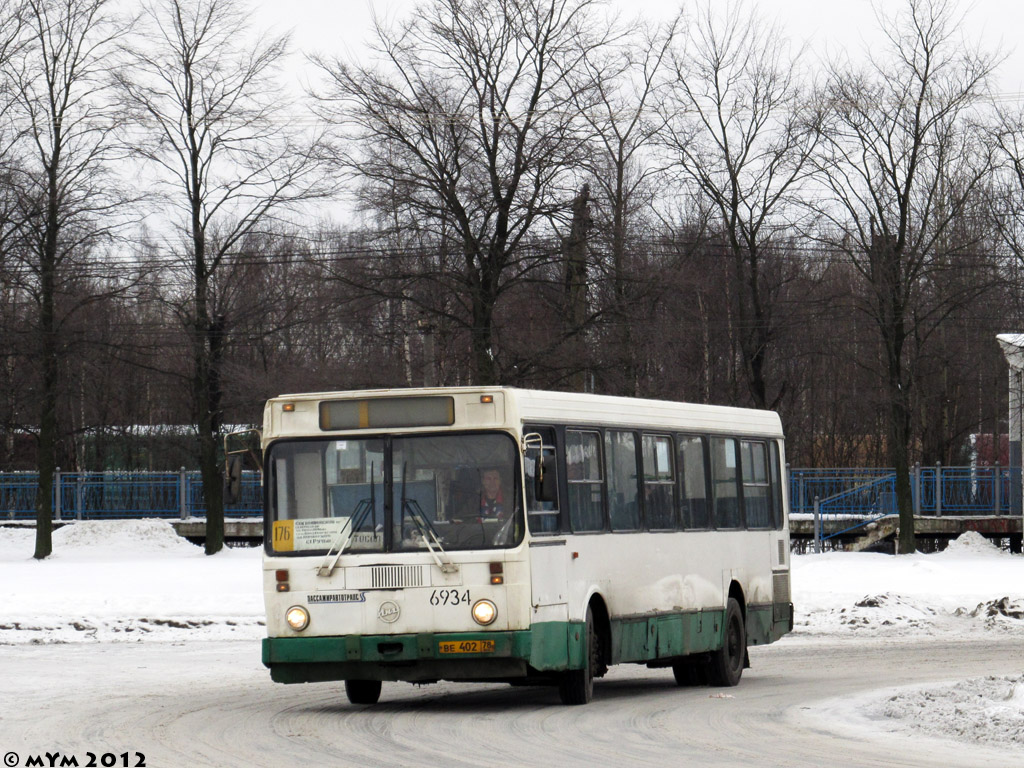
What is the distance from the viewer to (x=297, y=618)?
11.9 metres

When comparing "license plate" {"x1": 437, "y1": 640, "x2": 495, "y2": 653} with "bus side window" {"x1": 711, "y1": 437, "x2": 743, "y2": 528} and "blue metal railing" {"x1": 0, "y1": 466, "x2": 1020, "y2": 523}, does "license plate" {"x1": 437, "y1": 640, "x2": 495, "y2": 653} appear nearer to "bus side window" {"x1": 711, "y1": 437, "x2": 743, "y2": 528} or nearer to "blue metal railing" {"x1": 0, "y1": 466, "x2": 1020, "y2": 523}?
"bus side window" {"x1": 711, "y1": 437, "x2": 743, "y2": 528}

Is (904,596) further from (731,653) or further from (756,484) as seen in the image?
(731,653)

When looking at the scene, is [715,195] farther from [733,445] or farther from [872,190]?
[733,445]

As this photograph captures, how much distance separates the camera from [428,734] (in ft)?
35.6

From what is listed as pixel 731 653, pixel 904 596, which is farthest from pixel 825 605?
pixel 731 653

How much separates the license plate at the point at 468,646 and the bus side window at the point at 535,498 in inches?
35.0

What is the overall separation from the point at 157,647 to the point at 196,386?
17.5 m

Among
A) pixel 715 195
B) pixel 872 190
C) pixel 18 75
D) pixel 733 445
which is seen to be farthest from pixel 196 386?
pixel 733 445

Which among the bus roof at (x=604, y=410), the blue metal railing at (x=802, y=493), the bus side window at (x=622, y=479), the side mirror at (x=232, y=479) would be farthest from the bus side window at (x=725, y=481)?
the blue metal railing at (x=802, y=493)

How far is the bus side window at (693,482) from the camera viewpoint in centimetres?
1462

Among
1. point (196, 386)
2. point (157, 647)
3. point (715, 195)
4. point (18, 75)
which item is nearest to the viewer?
point (157, 647)

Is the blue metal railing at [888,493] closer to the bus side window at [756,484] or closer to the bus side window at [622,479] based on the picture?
the bus side window at [756,484]

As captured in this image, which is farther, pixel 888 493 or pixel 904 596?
pixel 888 493

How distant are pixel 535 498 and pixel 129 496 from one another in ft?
109
